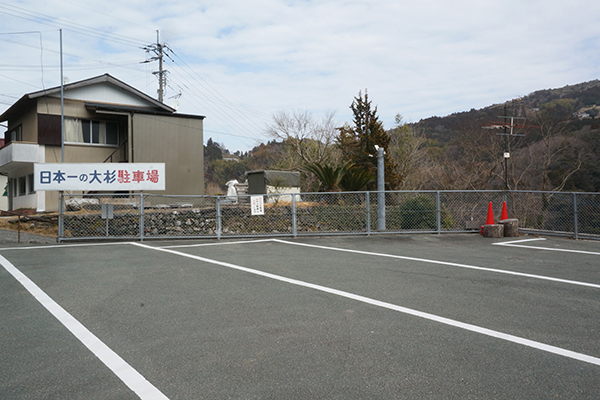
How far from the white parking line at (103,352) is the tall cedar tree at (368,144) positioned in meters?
→ 18.8

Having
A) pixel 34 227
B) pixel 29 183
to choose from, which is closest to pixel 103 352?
pixel 34 227

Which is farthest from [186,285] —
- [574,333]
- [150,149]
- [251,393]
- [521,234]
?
[150,149]

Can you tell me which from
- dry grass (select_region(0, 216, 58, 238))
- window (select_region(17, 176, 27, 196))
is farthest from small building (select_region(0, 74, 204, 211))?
dry grass (select_region(0, 216, 58, 238))

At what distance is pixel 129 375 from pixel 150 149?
19.0 meters

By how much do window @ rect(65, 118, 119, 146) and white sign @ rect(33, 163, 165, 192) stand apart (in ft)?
28.1

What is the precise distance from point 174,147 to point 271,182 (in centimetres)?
597

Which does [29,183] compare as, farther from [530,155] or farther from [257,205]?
[530,155]

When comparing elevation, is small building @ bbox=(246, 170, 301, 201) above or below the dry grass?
above

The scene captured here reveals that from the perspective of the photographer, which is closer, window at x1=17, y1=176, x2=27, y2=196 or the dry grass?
the dry grass

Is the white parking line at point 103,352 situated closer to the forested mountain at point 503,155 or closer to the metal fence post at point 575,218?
the metal fence post at point 575,218

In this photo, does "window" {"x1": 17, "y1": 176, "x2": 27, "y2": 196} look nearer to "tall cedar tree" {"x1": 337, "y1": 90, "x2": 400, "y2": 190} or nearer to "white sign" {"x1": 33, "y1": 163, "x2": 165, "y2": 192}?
"white sign" {"x1": 33, "y1": 163, "x2": 165, "y2": 192}

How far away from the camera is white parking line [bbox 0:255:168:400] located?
3094 mm

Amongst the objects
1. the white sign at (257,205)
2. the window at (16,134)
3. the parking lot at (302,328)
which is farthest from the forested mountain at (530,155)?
the window at (16,134)

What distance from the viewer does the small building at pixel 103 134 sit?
67.2ft
